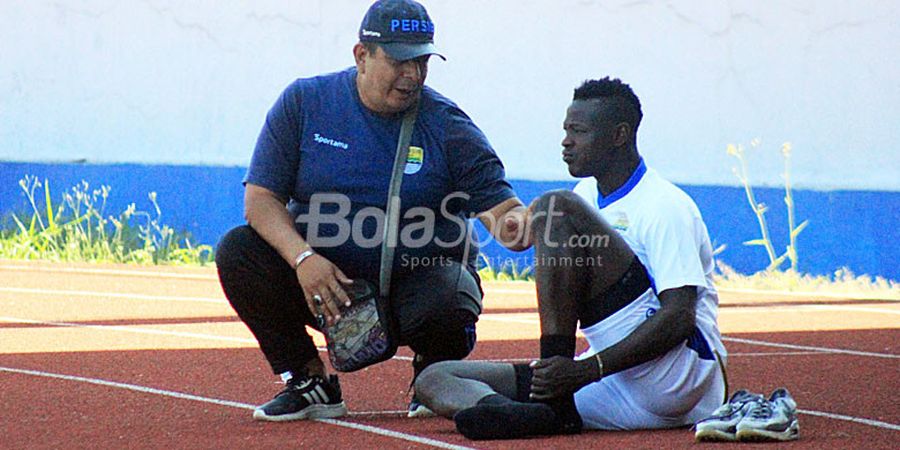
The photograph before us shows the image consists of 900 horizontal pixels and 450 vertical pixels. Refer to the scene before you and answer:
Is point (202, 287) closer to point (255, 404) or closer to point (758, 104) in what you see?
point (758, 104)

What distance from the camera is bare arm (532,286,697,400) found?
4797 mm

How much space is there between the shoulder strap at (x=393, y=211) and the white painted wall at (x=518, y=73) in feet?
23.0

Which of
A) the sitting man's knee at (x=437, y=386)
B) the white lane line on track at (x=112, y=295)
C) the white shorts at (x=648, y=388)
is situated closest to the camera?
the white shorts at (x=648, y=388)

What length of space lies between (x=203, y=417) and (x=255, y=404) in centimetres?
41

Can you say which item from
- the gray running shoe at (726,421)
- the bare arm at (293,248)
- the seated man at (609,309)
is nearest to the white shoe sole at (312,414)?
the bare arm at (293,248)

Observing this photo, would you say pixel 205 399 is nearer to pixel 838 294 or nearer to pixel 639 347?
pixel 639 347

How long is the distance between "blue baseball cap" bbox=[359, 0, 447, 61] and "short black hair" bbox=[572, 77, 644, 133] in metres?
0.57

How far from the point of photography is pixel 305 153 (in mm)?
5609

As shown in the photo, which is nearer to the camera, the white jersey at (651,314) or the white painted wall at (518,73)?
the white jersey at (651,314)

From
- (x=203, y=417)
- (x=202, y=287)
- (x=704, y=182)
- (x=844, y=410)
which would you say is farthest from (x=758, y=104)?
(x=203, y=417)

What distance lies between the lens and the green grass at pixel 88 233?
13875 millimetres

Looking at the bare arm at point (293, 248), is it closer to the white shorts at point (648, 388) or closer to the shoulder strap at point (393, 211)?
the shoulder strap at point (393, 211)

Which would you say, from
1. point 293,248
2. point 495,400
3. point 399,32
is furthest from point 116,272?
point 495,400

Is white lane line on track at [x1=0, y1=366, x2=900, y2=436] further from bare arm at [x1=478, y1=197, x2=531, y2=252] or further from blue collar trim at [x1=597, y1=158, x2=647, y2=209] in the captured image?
blue collar trim at [x1=597, y1=158, x2=647, y2=209]
